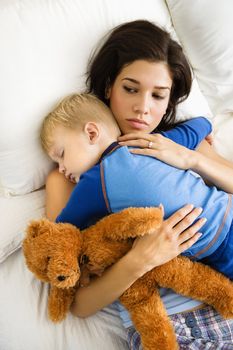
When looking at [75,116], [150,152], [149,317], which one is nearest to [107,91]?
[75,116]

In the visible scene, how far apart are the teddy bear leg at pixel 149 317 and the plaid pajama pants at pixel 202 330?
0.05 meters

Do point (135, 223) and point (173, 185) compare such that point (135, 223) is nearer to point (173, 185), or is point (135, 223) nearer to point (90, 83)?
point (173, 185)

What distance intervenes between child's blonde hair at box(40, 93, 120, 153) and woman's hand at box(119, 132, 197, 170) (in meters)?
0.07

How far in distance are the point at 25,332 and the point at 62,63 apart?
2.52 ft

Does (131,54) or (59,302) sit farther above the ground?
(131,54)

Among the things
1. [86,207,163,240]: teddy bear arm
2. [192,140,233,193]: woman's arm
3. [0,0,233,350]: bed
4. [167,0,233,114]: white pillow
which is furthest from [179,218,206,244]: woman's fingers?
[167,0,233,114]: white pillow

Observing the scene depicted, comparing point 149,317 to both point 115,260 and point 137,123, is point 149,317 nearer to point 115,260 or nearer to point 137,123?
point 115,260

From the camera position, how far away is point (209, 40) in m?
1.48

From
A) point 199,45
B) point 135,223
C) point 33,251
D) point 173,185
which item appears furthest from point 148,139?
point 199,45

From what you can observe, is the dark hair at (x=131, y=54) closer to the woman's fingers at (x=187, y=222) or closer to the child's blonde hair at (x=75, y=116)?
the child's blonde hair at (x=75, y=116)

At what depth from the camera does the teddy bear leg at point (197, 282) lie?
965 millimetres

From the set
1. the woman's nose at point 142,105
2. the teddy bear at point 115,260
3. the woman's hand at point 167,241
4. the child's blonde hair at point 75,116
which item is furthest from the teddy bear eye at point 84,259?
the woman's nose at point 142,105

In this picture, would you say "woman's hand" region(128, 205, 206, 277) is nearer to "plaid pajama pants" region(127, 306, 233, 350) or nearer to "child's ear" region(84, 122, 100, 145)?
"plaid pajama pants" region(127, 306, 233, 350)

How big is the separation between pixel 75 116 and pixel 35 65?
21 cm
